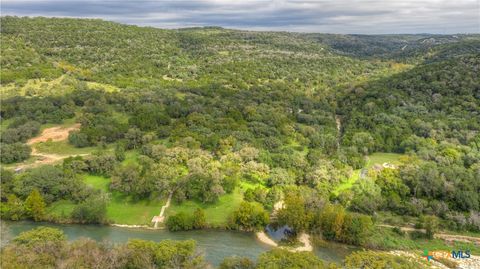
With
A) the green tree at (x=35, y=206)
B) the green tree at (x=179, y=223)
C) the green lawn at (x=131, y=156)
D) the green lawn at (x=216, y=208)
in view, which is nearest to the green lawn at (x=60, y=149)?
the green lawn at (x=131, y=156)

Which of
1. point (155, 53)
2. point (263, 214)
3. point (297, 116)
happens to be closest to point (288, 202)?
point (263, 214)

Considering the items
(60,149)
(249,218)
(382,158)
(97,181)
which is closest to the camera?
(249,218)

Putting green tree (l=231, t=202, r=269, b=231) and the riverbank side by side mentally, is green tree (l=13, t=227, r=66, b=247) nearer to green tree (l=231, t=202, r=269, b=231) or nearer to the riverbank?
green tree (l=231, t=202, r=269, b=231)

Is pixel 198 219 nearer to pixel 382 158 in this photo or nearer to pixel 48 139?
pixel 382 158

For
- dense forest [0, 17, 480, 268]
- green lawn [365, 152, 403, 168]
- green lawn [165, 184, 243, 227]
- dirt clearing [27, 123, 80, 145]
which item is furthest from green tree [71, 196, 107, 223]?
green lawn [365, 152, 403, 168]

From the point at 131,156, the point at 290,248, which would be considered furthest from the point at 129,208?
the point at 290,248

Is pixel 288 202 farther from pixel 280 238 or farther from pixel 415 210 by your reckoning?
pixel 415 210

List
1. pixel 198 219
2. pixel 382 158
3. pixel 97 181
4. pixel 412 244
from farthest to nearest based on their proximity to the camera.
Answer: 1. pixel 382 158
2. pixel 97 181
3. pixel 198 219
4. pixel 412 244
